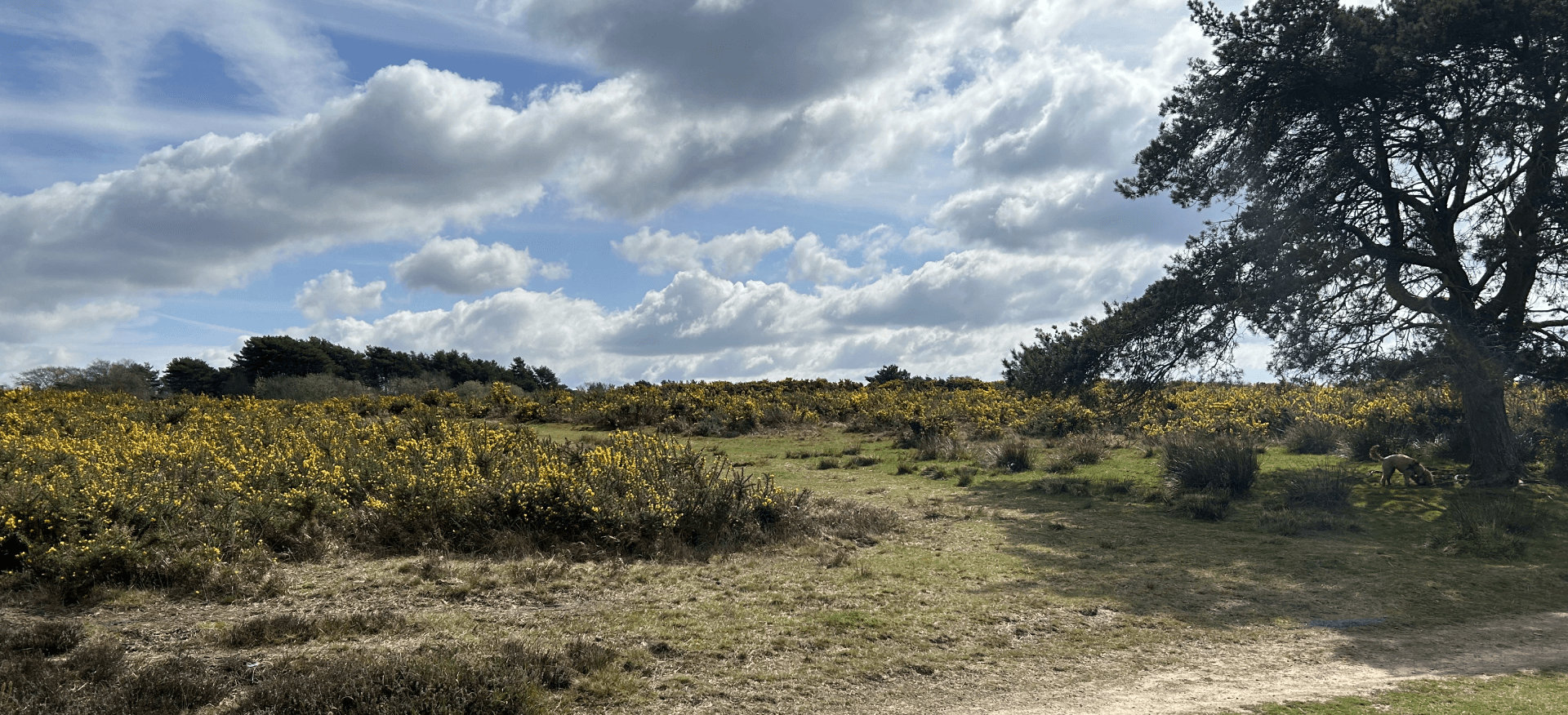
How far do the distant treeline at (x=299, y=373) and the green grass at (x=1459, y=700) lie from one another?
32454mm

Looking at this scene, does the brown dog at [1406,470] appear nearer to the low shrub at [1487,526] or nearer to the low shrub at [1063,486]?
the low shrub at [1487,526]

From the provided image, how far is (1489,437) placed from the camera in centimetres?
1487

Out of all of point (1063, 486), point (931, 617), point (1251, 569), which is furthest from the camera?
point (1063, 486)

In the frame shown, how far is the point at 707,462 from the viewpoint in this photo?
15.9m

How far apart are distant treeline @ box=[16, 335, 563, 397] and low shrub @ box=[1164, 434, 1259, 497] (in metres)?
29.1

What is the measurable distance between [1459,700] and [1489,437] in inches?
464

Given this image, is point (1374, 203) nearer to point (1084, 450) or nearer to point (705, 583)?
point (1084, 450)

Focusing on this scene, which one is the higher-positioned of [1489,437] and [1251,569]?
[1489,437]

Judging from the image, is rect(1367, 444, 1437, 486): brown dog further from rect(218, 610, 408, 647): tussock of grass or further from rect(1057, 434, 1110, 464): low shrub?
rect(218, 610, 408, 647): tussock of grass

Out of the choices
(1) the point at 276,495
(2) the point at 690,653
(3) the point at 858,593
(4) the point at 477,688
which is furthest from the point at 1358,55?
(1) the point at 276,495

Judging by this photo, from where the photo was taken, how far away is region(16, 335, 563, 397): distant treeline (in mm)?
34406

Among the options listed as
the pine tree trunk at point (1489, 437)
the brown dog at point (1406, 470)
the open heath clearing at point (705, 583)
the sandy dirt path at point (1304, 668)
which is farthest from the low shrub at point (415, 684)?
the pine tree trunk at point (1489, 437)

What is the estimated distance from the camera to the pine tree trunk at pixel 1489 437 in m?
14.6

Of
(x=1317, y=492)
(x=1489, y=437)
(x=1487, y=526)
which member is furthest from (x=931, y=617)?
(x=1489, y=437)
